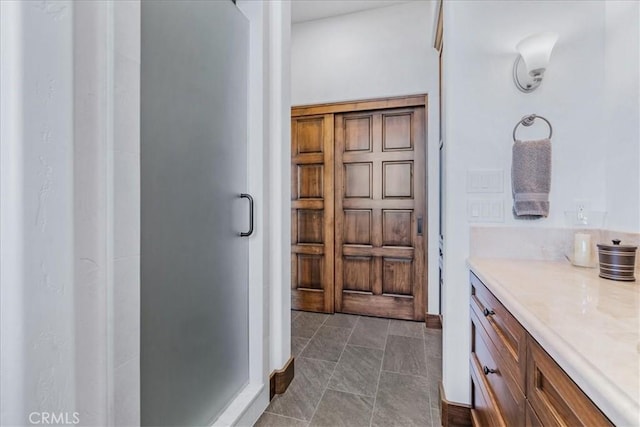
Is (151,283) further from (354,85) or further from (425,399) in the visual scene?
(354,85)

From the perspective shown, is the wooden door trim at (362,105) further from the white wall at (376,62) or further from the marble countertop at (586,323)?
the marble countertop at (586,323)

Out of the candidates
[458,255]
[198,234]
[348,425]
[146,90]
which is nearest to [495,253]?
[458,255]

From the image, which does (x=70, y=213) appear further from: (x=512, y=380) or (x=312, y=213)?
(x=312, y=213)

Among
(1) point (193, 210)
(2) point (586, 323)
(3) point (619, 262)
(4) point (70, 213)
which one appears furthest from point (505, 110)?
(4) point (70, 213)

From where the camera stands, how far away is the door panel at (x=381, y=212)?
2.92m

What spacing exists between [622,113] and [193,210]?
1.86 metres

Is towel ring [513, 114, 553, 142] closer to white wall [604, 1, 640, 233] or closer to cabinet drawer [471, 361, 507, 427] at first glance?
white wall [604, 1, 640, 233]

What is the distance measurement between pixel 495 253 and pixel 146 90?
5.37 feet

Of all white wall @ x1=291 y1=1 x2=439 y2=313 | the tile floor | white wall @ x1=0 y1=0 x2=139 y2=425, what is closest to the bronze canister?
the tile floor

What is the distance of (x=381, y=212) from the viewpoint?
302 centimetres

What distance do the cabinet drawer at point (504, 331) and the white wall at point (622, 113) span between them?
0.69 m

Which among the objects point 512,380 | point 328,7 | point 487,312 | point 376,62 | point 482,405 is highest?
point 328,7
